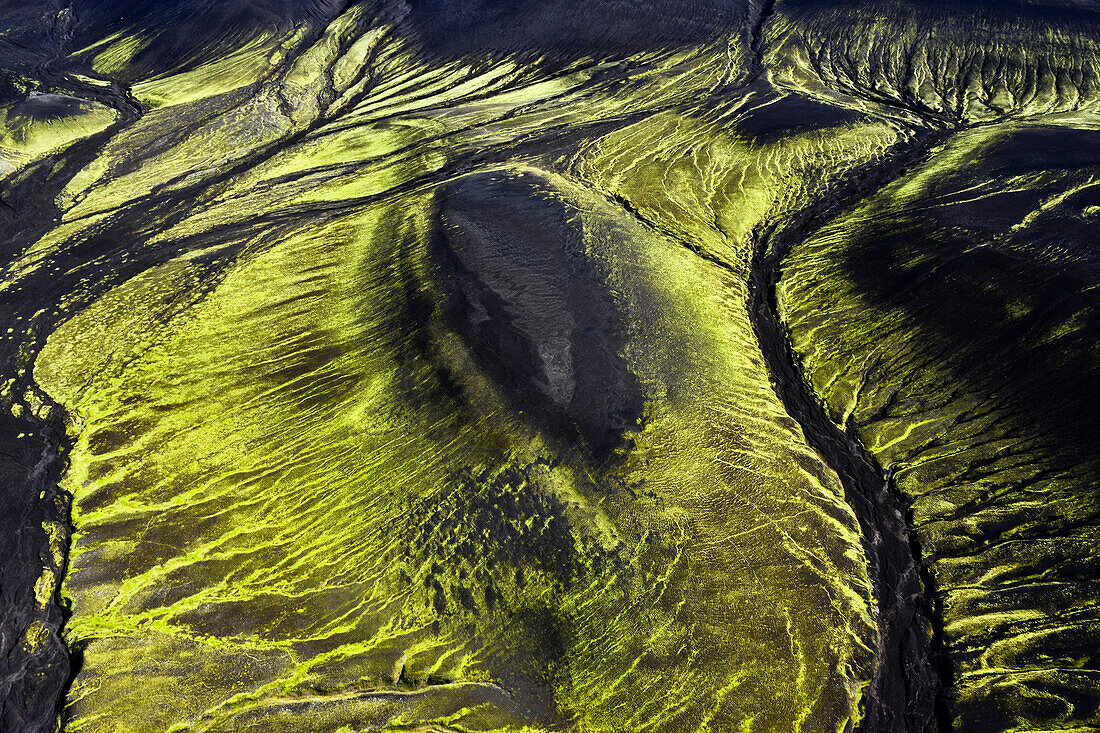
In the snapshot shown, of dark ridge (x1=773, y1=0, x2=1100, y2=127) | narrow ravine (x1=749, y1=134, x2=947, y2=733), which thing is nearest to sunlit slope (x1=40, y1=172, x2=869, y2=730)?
narrow ravine (x1=749, y1=134, x2=947, y2=733)

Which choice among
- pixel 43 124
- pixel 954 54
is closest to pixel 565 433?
pixel 43 124

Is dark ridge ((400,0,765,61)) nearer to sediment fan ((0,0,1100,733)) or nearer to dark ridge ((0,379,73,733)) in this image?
sediment fan ((0,0,1100,733))

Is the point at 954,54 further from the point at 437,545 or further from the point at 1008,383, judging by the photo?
the point at 437,545

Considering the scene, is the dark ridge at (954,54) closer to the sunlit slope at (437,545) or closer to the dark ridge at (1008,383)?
the dark ridge at (1008,383)

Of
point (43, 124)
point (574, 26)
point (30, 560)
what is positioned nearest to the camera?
point (30, 560)

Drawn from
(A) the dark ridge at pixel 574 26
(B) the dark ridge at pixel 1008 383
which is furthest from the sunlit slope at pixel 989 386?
(A) the dark ridge at pixel 574 26
